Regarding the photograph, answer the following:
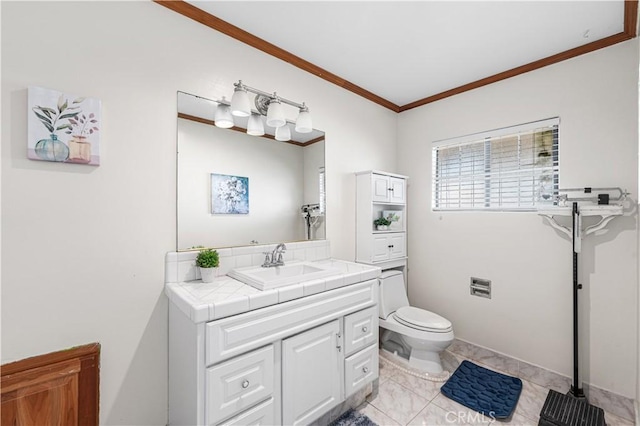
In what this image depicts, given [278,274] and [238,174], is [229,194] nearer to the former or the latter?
[238,174]

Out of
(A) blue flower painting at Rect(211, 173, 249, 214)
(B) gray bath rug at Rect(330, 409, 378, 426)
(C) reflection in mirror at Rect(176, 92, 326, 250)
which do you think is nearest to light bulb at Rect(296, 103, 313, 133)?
(C) reflection in mirror at Rect(176, 92, 326, 250)

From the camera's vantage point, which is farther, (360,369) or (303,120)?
(303,120)

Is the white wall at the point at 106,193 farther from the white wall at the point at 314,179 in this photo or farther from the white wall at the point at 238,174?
the white wall at the point at 314,179

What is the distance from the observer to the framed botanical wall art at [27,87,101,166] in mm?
1226

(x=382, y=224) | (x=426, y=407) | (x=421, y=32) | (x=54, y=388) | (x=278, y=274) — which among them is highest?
(x=421, y=32)

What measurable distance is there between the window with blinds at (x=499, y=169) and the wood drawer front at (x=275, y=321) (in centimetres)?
150

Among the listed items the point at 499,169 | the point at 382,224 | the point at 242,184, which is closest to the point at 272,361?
the point at 242,184

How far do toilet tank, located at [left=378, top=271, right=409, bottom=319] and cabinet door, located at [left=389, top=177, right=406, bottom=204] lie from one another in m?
0.72

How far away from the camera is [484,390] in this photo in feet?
6.71

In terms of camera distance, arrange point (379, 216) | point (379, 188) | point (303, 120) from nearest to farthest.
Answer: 1. point (303, 120)
2. point (379, 188)
3. point (379, 216)

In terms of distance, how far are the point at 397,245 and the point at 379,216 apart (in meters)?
0.34

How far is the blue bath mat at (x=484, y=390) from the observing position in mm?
1860

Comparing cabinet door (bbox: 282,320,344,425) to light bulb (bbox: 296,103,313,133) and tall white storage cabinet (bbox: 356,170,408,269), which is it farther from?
light bulb (bbox: 296,103,313,133)

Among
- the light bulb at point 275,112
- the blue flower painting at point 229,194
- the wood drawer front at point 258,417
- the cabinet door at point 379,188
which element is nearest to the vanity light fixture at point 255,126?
the light bulb at point 275,112
